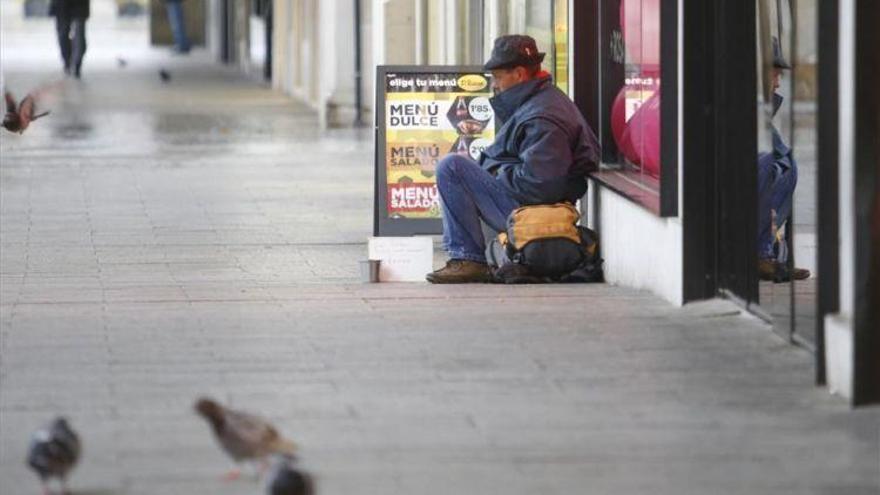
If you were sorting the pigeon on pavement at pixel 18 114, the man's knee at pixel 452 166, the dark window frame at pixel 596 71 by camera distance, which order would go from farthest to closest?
the pigeon on pavement at pixel 18 114 → the dark window frame at pixel 596 71 → the man's knee at pixel 452 166

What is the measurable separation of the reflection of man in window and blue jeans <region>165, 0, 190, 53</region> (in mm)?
39076

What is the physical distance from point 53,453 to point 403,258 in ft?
19.3

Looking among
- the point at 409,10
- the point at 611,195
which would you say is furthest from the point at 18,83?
the point at 611,195

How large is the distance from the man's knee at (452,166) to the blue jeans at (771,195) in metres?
1.81

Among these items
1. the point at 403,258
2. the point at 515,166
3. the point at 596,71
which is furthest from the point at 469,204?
the point at 596,71

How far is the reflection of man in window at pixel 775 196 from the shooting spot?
10484 mm

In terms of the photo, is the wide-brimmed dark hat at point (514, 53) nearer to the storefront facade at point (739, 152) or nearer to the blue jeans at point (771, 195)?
the storefront facade at point (739, 152)

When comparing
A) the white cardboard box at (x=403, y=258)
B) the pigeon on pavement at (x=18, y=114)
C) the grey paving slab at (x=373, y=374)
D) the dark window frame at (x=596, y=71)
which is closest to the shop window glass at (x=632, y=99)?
the dark window frame at (x=596, y=71)

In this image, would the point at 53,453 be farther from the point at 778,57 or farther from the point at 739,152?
Result: the point at 778,57

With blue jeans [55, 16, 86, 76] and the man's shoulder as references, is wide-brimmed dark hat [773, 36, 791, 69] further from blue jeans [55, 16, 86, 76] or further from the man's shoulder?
blue jeans [55, 16, 86, 76]

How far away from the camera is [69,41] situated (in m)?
38.0

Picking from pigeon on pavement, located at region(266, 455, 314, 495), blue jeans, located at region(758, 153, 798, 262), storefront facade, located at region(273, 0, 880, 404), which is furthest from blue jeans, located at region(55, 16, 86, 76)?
pigeon on pavement, located at region(266, 455, 314, 495)

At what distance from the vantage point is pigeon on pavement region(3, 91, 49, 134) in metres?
13.5

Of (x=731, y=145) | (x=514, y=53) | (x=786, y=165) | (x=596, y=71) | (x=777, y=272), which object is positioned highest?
(x=514, y=53)
